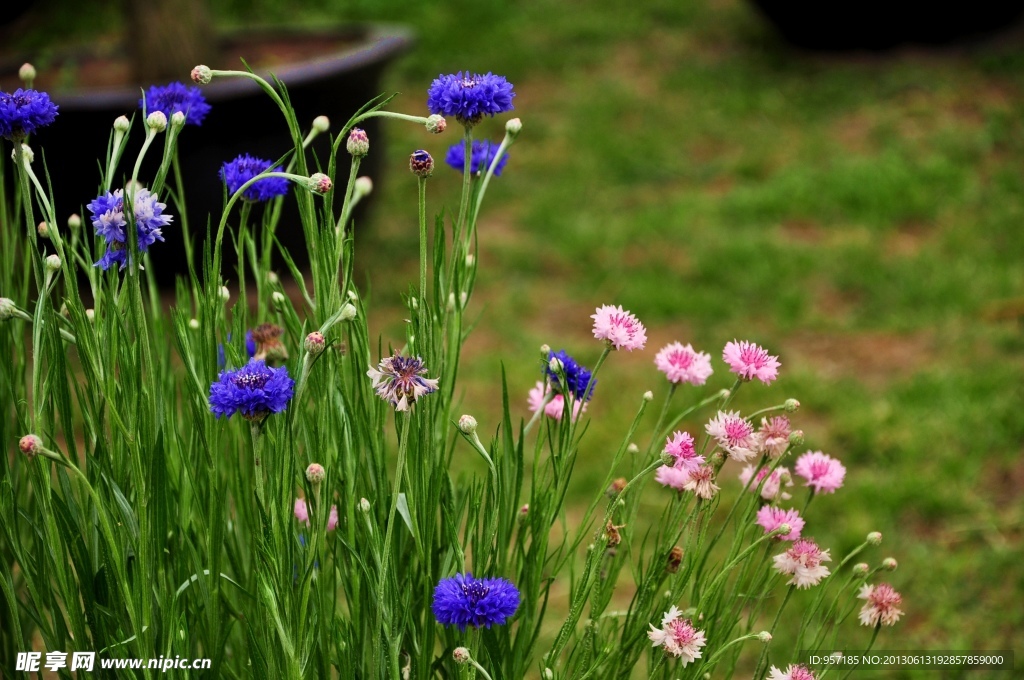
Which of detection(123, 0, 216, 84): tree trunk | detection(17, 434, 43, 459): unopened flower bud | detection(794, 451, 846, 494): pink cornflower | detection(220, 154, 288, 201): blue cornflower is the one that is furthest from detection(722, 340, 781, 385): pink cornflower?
detection(123, 0, 216, 84): tree trunk

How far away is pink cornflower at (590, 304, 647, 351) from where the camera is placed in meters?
0.96

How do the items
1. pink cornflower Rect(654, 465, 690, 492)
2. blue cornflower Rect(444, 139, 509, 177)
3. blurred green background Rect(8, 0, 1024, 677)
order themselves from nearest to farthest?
pink cornflower Rect(654, 465, 690, 492) → blue cornflower Rect(444, 139, 509, 177) → blurred green background Rect(8, 0, 1024, 677)

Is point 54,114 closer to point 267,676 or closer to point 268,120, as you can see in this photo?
point 267,676

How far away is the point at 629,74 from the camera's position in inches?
191

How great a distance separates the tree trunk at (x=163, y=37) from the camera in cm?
314

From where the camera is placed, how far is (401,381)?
2.70 ft

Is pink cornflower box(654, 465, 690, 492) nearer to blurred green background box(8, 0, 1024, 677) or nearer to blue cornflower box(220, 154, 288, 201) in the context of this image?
blue cornflower box(220, 154, 288, 201)

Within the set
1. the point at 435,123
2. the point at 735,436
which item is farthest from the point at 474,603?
the point at 435,123

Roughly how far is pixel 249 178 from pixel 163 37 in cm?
235

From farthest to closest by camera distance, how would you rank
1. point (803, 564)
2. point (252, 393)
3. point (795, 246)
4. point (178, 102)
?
point (795, 246) < point (178, 102) < point (803, 564) < point (252, 393)

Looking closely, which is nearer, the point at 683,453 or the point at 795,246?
the point at 683,453

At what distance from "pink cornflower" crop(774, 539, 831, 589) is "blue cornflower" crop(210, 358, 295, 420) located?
49 centimetres

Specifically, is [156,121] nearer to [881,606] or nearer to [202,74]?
[202,74]

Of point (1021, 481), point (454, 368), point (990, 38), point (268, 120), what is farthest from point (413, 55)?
point (454, 368)
